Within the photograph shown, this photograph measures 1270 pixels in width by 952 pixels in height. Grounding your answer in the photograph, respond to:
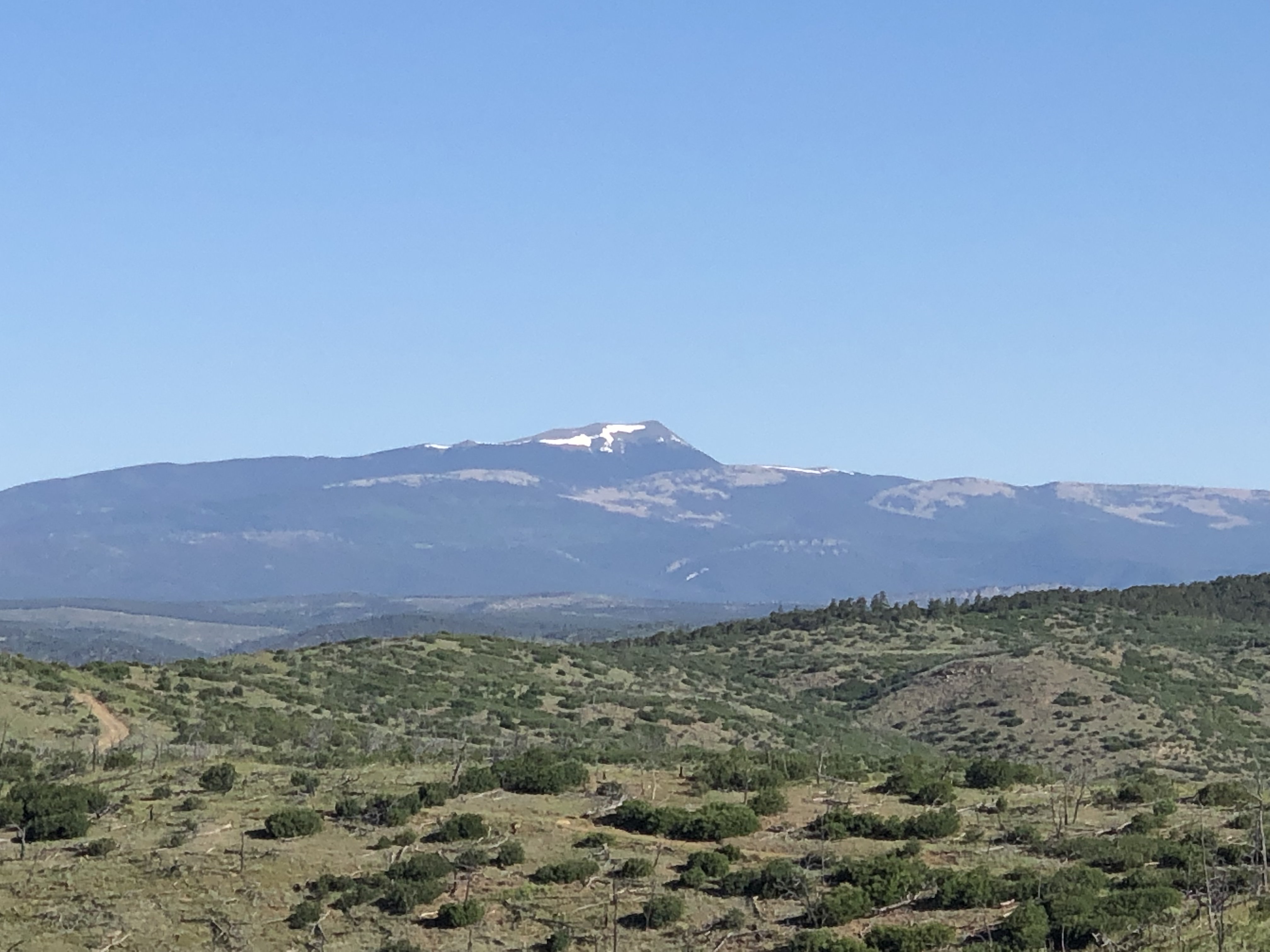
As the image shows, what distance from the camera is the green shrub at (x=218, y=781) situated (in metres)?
41.0

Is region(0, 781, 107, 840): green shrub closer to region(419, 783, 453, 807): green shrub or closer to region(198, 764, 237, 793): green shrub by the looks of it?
region(198, 764, 237, 793): green shrub

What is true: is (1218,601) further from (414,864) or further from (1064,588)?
(414,864)

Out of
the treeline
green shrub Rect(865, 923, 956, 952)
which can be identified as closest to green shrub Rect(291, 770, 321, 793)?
green shrub Rect(865, 923, 956, 952)

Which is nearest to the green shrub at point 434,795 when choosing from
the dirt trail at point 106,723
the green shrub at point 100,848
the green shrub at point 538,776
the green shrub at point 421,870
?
the green shrub at point 538,776

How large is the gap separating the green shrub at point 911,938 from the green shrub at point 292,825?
12478 millimetres

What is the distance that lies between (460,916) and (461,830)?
174 inches

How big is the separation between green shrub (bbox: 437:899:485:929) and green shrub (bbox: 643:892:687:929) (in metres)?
3.11

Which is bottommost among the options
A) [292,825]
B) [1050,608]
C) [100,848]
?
[1050,608]

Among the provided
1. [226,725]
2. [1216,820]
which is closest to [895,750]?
[226,725]

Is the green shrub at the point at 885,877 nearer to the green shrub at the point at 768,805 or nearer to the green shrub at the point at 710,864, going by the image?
the green shrub at the point at 710,864

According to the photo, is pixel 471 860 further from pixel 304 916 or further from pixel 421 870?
pixel 304 916

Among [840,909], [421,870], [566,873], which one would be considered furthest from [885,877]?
[421,870]

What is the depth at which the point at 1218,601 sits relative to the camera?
127500 mm

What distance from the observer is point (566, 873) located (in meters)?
33.9
